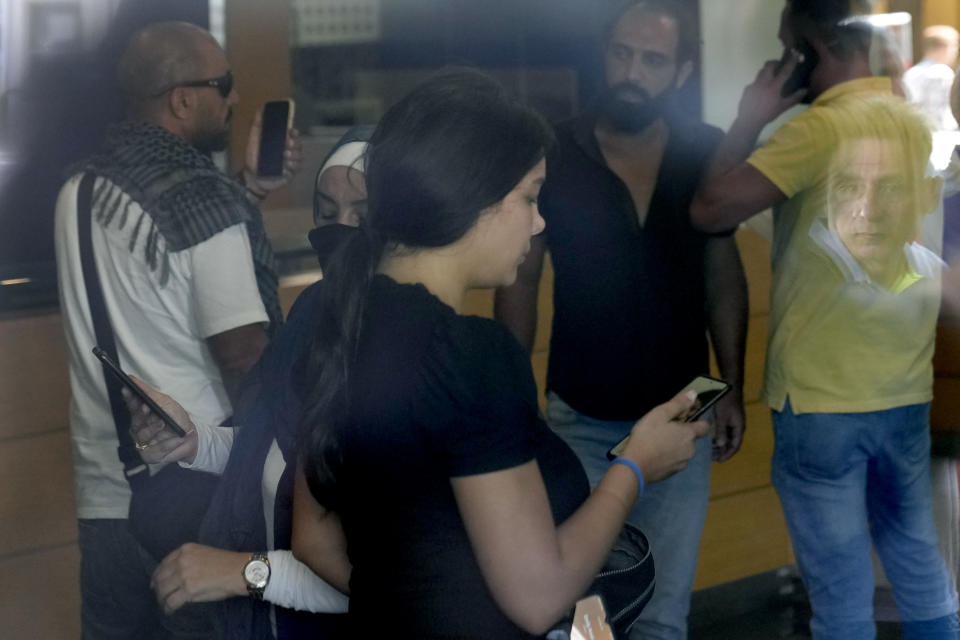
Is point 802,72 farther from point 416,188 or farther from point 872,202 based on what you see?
point 416,188

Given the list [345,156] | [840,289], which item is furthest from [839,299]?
[345,156]

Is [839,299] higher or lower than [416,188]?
lower

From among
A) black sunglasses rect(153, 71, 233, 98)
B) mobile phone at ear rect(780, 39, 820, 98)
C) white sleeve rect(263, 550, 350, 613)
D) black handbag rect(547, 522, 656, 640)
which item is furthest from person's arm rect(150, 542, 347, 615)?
mobile phone at ear rect(780, 39, 820, 98)

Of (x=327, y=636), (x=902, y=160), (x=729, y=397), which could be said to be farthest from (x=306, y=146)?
(x=327, y=636)

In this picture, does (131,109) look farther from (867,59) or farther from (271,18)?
(867,59)

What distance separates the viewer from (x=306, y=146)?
313 centimetres

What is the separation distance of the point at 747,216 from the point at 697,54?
0.45 metres

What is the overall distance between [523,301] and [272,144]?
0.61 meters

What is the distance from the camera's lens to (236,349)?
7.29ft

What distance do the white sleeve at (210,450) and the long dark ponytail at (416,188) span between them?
0.47 metres

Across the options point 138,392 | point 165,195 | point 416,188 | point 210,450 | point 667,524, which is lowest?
point 667,524

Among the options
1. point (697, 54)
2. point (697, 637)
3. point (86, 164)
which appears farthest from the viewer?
point (697, 637)

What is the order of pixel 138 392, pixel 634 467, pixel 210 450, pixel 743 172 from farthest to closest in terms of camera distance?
pixel 743 172
pixel 210 450
pixel 138 392
pixel 634 467

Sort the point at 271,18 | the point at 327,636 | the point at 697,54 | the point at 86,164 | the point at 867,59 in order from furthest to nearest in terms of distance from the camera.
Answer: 1. the point at 271,18
2. the point at 697,54
3. the point at 867,59
4. the point at 86,164
5. the point at 327,636
